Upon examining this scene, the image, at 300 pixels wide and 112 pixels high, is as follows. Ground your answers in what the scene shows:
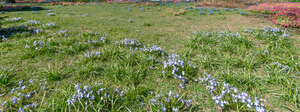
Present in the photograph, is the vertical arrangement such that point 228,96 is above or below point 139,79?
below

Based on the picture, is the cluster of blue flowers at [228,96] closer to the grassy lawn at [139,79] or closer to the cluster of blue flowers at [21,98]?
the grassy lawn at [139,79]

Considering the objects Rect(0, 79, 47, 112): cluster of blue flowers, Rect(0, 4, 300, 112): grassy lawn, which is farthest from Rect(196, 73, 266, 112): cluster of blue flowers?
Rect(0, 79, 47, 112): cluster of blue flowers

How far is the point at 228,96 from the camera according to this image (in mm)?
2314

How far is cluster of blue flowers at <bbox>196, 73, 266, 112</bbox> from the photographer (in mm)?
2043

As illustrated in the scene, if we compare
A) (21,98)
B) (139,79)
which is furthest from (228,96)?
(21,98)

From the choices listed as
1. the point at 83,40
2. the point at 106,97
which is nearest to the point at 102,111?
the point at 106,97

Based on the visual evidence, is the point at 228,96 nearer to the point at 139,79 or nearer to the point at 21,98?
the point at 139,79

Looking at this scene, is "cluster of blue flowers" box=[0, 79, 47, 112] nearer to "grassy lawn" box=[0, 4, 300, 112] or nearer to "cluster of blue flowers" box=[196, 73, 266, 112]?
"grassy lawn" box=[0, 4, 300, 112]

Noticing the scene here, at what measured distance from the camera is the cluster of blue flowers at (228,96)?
6.70 feet

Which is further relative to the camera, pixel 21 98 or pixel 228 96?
pixel 228 96

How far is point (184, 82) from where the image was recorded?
112 inches

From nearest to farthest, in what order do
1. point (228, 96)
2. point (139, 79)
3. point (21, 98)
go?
point (21, 98) → point (228, 96) → point (139, 79)

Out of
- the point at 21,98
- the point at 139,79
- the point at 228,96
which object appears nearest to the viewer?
the point at 21,98

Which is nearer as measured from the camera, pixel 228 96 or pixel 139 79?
pixel 228 96
